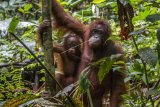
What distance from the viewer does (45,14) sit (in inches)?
77.8

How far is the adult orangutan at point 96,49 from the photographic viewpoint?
326 cm

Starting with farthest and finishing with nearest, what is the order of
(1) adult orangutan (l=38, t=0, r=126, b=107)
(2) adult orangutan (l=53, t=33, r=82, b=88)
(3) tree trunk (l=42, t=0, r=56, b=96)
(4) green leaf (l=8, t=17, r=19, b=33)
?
(2) adult orangutan (l=53, t=33, r=82, b=88), (1) adult orangutan (l=38, t=0, r=126, b=107), (3) tree trunk (l=42, t=0, r=56, b=96), (4) green leaf (l=8, t=17, r=19, b=33)

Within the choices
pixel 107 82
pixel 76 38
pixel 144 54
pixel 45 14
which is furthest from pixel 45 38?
pixel 76 38

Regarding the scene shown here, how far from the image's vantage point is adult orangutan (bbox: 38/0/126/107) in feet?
10.7

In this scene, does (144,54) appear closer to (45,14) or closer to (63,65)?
(45,14)

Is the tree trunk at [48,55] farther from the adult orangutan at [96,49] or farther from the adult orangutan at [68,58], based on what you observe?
the adult orangutan at [68,58]

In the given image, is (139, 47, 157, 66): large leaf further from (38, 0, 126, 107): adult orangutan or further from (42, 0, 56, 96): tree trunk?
(38, 0, 126, 107): adult orangutan

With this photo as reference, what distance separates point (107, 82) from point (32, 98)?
1782 mm

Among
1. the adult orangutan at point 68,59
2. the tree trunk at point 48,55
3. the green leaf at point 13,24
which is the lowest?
the adult orangutan at point 68,59

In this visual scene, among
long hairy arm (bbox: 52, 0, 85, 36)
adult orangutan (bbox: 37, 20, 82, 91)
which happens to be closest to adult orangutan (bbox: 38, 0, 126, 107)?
long hairy arm (bbox: 52, 0, 85, 36)

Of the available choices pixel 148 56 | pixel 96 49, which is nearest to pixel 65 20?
pixel 96 49

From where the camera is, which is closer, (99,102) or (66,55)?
(99,102)

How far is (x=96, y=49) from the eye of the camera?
347 centimetres

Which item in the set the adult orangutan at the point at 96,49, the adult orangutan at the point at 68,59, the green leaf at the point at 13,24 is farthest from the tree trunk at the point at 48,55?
the adult orangutan at the point at 68,59
